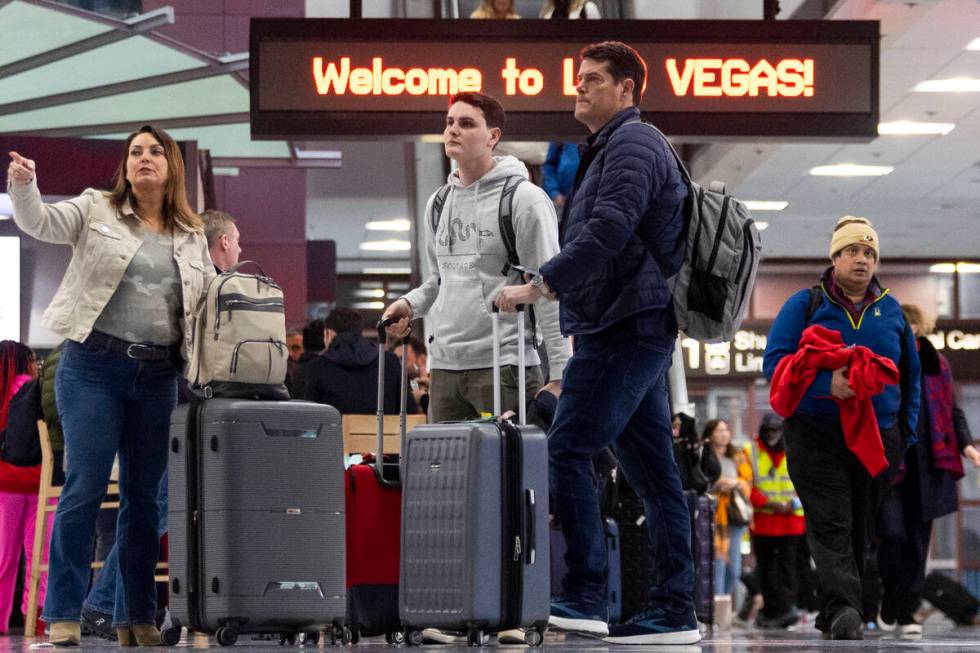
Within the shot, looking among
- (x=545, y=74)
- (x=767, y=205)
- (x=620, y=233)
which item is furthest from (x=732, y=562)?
(x=620, y=233)

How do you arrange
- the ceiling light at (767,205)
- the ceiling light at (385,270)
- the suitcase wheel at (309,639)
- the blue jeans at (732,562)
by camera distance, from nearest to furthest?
1. the suitcase wheel at (309,639)
2. the blue jeans at (732,562)
3. the ceiling light at (767,205)
4. the ceiling light at (385,270)

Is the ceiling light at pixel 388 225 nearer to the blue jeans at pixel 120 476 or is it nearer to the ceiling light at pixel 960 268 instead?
the ceiling light at pixel 960 268

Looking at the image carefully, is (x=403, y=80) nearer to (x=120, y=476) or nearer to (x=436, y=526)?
(x=120, y=476)

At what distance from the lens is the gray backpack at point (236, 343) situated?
5223 millimetres

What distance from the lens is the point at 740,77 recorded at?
7.82 metres

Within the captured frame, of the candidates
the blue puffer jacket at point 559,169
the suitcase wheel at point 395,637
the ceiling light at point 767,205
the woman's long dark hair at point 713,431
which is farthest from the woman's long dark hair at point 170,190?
the ceiling light at point 767,205

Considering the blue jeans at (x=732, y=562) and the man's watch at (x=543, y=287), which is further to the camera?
the blue jeans at (x=732, y=562)

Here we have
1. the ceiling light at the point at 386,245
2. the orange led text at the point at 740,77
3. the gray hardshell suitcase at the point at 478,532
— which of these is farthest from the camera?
the ceiling light at the point at 386,245

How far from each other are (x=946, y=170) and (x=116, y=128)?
8.72 metres

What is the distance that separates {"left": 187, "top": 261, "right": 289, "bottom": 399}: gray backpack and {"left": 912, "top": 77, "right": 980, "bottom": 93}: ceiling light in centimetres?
905

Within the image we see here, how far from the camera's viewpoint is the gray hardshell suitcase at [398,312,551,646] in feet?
15.8

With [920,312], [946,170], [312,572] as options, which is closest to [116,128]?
[920,312]

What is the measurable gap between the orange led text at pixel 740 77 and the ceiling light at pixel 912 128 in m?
7.15

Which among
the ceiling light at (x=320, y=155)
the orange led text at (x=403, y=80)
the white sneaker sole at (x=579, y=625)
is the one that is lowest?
the white sneaker sole at (x=579, y=625)
